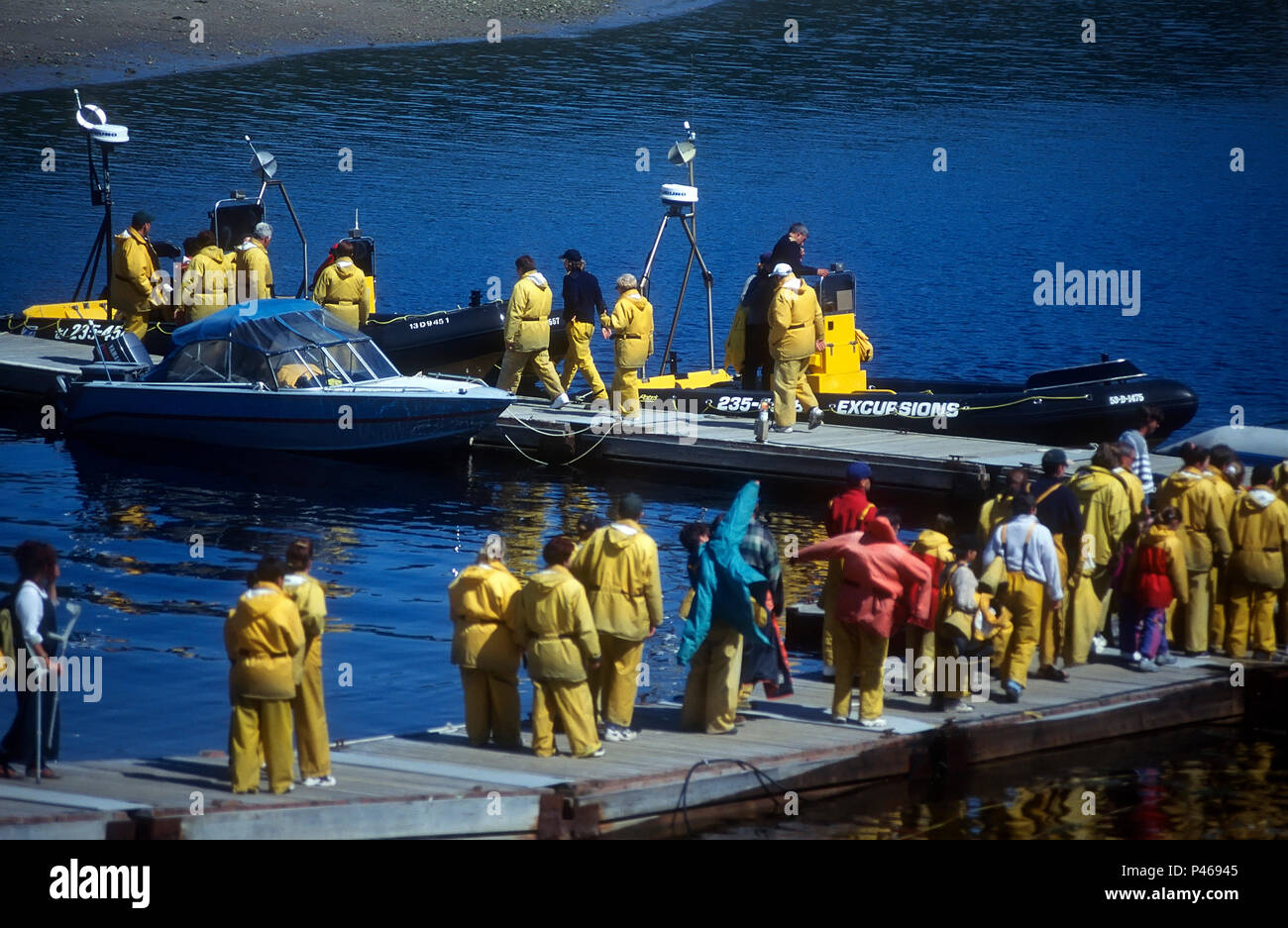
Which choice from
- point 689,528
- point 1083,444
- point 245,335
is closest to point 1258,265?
point 1083,444

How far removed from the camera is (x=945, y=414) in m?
20.9

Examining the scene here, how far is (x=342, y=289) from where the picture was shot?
73.5 feet

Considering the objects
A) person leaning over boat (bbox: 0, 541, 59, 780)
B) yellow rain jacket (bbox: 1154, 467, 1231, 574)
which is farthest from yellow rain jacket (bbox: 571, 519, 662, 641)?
yellow rain jacket (bbox: 1154, 467, 1231, 574)

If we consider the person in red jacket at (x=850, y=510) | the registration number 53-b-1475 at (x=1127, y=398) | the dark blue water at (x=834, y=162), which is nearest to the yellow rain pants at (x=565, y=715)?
the person in red jacket at (x=850, y=510)

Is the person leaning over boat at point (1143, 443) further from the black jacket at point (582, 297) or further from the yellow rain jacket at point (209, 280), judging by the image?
the yellow rain jacket at point (209, 280)

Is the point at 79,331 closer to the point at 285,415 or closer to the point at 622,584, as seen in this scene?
the point at 285,415

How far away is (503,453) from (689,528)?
10885 millimetres

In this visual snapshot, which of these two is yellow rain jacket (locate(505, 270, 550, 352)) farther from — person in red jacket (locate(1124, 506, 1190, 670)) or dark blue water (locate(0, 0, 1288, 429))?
person in red jacket (locate(1124, 506, 1190, 670))

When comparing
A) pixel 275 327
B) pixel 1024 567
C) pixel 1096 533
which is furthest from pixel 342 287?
pixel 1024 567

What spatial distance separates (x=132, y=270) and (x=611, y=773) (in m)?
14.2

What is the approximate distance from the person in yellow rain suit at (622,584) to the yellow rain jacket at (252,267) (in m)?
12.1

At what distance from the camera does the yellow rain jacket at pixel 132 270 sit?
2303 cm

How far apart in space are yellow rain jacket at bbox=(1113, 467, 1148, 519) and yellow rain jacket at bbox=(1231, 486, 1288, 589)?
0.80 meters
